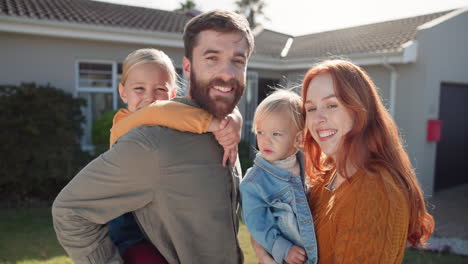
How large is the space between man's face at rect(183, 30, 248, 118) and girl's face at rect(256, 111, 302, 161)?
375 millimetres

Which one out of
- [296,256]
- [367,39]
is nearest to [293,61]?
[367,39]

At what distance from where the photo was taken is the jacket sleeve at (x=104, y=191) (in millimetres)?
1546

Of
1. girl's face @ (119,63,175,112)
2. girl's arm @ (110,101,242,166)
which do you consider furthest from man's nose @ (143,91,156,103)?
girl's arm @ (110,101,242,166)

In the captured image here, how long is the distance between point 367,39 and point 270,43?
11.3 feet

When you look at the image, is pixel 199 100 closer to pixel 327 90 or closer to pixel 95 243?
pixel 327 90

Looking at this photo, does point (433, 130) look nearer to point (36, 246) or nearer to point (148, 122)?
point (36, 246)

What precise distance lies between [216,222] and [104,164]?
0.58 meters

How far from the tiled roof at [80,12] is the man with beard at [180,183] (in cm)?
698

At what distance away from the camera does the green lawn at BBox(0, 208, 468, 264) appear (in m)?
4.64

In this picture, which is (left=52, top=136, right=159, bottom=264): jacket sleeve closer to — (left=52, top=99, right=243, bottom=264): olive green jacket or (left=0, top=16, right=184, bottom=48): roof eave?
(left=52, top=99, right=243, bottom=264): olive green jacket

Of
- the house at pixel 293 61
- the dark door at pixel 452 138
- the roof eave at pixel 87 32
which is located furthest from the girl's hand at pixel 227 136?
the dark door at pixel 452 138

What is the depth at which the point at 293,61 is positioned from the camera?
10672mm

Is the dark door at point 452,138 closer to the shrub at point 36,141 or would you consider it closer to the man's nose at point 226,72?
the shrub at point 36,141

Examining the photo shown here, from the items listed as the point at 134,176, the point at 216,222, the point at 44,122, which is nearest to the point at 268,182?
the point at 216,222
